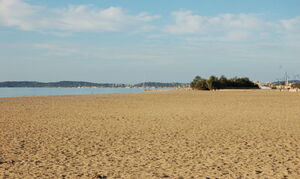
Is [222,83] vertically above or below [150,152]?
above

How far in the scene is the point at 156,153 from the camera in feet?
25.7

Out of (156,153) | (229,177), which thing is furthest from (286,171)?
(156,153)

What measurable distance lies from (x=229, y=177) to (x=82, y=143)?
4.64 metres

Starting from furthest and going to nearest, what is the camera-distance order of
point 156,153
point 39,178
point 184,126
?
point 184,126 → point 156,153 → point 39,178

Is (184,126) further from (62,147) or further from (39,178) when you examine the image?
(39,178)

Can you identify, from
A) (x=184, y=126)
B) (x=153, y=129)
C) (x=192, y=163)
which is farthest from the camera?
(x=184, y=126)

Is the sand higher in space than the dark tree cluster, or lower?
lower

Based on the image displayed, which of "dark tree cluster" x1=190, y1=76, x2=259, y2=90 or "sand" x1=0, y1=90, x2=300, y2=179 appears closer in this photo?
"sand" x1=0, y1=90, x2=300, y2=179

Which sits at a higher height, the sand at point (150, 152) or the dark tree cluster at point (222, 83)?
the dark tree cluster at point (222, 83)

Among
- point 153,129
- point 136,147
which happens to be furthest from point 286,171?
point 153,129

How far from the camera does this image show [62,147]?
337 inches

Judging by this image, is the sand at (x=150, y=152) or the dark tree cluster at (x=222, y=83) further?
the dark tree cluster at (x=222, y=83)

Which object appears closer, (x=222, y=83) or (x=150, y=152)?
(x=150, y=152)

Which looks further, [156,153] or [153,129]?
[153,129]
